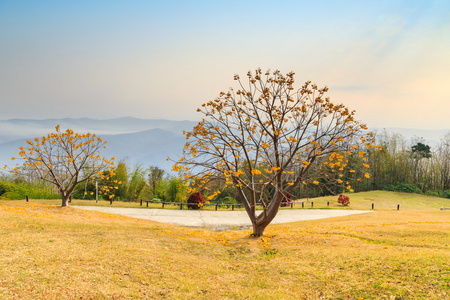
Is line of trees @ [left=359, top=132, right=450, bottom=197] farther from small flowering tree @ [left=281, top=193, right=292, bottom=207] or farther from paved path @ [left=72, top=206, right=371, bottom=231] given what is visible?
paved path @ [left=72, top=206, right=371, bottom=231]

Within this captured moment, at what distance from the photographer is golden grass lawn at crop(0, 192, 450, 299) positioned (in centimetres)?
406

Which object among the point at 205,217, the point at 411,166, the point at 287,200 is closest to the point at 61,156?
the point at 205,217

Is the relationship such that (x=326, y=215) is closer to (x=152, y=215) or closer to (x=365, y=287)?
(x=152, y=215)

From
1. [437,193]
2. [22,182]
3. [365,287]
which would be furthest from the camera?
[437,193]

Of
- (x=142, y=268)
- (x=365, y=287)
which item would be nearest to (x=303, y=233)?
(x=365, y=287)

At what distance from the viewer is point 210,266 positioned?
18.0 feet

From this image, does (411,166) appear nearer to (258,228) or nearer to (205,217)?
(205,217)

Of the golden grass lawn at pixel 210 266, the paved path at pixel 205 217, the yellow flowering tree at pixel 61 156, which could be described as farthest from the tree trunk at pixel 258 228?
the yellow flowering tree at pixel 61 156

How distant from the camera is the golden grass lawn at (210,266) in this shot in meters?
4.06

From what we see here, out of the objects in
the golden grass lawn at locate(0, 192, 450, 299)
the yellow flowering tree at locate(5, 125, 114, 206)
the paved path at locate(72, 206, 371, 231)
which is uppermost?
the yellow flowering tree at locate(5, 125, 114, 206)

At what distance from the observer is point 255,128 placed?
335 inches

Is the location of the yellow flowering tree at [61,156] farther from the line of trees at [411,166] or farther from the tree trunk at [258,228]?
the line of trees at [411,166]

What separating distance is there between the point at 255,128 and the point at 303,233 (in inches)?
134

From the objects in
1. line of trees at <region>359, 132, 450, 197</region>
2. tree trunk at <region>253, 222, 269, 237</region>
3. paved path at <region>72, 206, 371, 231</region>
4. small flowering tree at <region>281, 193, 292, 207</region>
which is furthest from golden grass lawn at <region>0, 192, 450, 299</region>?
line of trees at <region>359, 132, 450, 197</region>
